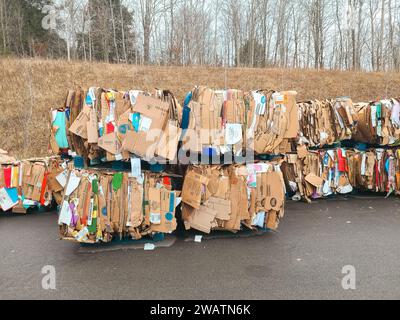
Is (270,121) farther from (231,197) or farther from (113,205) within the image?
(113,205)

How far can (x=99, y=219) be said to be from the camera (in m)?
4.22

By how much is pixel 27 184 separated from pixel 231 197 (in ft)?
12.0

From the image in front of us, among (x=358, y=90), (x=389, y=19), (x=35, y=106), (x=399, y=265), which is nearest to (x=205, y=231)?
(x=399, y=265)

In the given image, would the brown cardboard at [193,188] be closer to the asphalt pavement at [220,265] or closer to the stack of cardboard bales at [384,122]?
the asphalt pavement at [220,265]

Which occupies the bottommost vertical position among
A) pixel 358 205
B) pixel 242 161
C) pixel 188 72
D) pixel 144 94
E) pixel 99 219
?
pixel 358 205

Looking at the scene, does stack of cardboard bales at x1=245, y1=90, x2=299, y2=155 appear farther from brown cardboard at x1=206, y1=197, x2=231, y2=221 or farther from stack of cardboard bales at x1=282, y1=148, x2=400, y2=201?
stack of cardboard bales at x1=282, y1=148, x2=400, y2=201

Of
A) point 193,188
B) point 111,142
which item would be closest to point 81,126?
point 111,142

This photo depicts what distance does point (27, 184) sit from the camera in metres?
6.07

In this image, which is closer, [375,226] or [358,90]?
[375,226]

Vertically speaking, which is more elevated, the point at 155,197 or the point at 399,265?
the point at 155,197

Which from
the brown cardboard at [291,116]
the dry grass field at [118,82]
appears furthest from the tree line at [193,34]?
the brown cardboard at [291,116]
